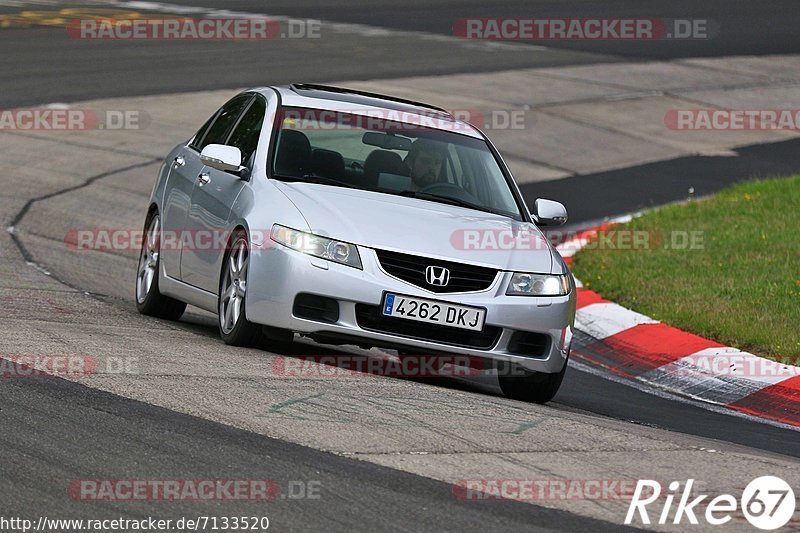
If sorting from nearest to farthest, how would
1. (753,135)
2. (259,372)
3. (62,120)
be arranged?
1. (259,372)
2. (62,120)
3. (753,135)

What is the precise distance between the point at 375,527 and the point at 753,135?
58.5 feet

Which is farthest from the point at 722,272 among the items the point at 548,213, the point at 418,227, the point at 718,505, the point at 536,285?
the point at 718,505

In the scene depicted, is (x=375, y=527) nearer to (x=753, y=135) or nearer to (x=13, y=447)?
(x=13, y=447)

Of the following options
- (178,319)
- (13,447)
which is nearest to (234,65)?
(178,319)

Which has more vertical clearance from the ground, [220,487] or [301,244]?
[301,244]

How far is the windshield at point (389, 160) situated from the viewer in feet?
30.2

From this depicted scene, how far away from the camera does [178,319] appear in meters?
10.7

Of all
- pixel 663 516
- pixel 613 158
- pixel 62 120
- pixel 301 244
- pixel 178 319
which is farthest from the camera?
pixel 613 158

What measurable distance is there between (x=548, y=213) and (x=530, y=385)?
1223 millimetres

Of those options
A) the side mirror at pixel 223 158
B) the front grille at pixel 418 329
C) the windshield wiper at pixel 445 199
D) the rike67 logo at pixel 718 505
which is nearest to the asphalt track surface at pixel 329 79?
the rike67 logo at pixel 718 505

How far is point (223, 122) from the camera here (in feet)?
34.2

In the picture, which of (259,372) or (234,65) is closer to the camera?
(259,372)

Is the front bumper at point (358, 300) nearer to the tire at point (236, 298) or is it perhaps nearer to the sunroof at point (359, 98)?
the tire at point (236, 298)

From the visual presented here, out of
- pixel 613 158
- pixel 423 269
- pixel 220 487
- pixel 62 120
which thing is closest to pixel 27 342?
pixel 423 269
